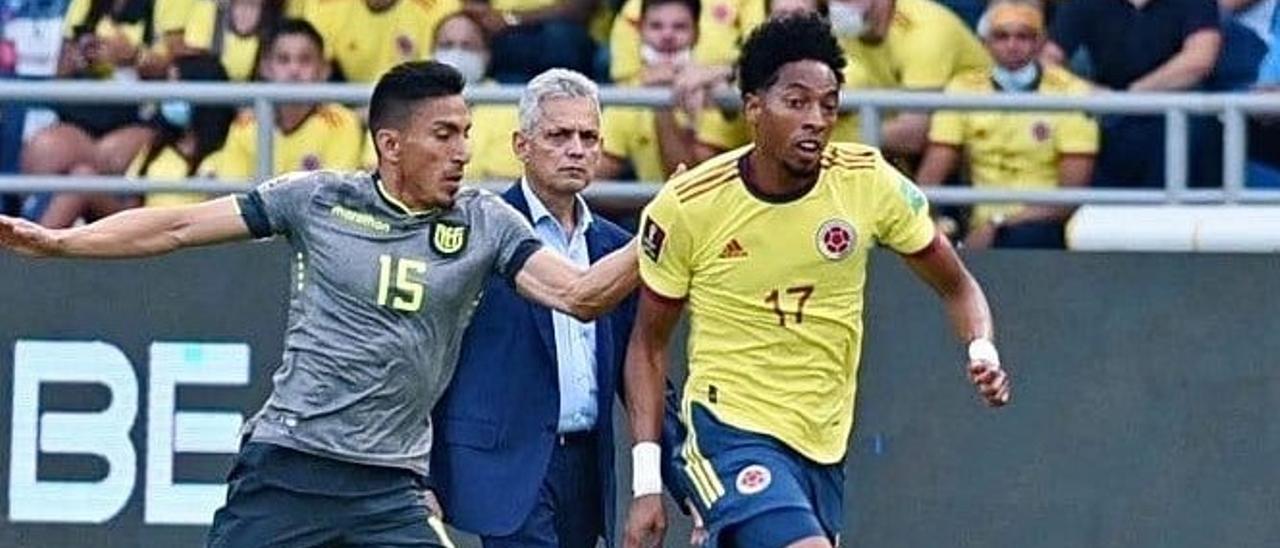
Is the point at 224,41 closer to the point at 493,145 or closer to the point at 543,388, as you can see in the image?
the point at 493,145

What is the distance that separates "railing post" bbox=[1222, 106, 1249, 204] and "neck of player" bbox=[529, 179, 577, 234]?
115 inches

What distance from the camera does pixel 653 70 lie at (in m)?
12.1

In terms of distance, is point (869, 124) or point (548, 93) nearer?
point (548, 93)

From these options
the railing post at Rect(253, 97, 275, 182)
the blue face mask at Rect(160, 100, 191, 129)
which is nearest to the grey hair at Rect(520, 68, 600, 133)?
the railing post at Rect(253, 97, 275, 182)

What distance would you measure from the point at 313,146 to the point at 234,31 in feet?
3.03

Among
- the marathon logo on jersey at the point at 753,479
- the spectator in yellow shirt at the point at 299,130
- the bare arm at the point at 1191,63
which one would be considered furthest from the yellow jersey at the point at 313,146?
the marathon logo on jersey at the point at 753,479

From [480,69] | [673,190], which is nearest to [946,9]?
[480,69]

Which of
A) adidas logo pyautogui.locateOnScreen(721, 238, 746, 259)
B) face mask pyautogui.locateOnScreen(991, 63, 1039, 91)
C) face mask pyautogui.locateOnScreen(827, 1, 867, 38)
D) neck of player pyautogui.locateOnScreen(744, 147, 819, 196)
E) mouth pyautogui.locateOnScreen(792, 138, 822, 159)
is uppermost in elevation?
face mask pyautogui.locateOnScreen(827, 1, 867, 38)

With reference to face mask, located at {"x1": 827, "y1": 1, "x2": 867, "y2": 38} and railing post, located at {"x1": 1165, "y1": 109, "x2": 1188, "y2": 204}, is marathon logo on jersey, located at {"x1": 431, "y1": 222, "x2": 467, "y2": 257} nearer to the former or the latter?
railing post, located at {"x1": 1165, "y1": 109, "x2": 1188, "y2": 204}

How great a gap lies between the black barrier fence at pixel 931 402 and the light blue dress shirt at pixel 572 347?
2880mm

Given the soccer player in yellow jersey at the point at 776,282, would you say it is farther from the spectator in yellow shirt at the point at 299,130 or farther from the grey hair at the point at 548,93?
the spectator in yellow shirt at the point at 299,130

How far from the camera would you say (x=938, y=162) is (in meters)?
A: 11.9

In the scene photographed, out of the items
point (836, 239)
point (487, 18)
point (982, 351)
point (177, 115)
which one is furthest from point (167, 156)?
point (982, 351)

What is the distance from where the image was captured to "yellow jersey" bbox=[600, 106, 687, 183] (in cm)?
Result: 1205
